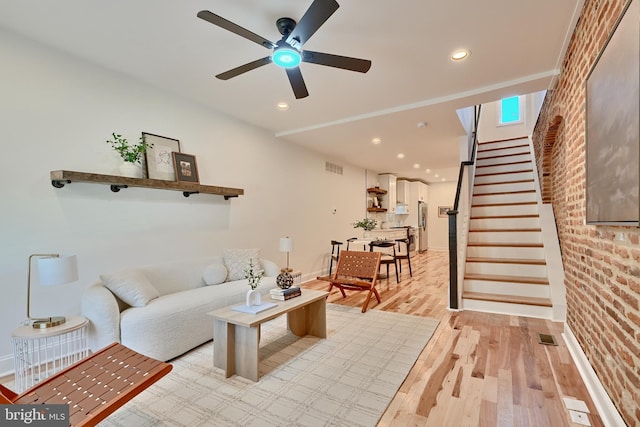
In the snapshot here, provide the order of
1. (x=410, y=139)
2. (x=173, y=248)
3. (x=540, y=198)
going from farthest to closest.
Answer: (x=410, y=139) < (x=540, y=198) < (x=173, y=248)

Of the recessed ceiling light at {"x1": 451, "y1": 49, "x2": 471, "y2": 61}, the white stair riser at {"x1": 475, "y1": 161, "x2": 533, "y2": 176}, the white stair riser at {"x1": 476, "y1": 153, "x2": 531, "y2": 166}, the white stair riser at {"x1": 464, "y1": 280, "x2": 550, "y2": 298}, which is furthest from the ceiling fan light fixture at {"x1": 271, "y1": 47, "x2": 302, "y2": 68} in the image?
the white stair riser at {"x1": 476, "y1": 153, "x2": 531, "y2": 166}

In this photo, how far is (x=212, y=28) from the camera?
2.39 meters

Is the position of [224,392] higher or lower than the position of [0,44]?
lower

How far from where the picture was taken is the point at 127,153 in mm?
3068

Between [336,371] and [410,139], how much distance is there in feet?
13.9

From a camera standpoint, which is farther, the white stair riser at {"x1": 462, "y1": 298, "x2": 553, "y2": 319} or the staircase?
the staircase

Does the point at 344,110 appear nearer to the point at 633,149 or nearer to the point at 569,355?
the point at 633,149

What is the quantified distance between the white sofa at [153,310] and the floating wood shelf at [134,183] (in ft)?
2.88

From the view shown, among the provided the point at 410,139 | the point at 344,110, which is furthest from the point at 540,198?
the point at 344,110

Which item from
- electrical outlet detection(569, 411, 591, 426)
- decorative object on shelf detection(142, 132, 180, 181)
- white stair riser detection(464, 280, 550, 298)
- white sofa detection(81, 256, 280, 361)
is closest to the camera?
electrical outlet detection(569, 411, 591, 426)

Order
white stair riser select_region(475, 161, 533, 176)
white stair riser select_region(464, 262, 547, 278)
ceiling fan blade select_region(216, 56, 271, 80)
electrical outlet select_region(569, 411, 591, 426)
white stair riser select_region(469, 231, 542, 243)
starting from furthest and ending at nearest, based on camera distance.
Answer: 1. white stair riser select_region(475, 161, 533, 176)
2. white stair riser select_region(469, 231, 542, 243)
3. white stair riser select_region(464, 262, 547, 278)
4. ceiling fan blade select_region(216, 56, 271, 80)
5. electrical outlet select_region(569, 411, 591, 426)

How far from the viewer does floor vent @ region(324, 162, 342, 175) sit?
6573 millimetres

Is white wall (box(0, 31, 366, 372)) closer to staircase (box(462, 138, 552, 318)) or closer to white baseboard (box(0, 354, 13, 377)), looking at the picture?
white baseboard (box(0, 354, 13, 377))

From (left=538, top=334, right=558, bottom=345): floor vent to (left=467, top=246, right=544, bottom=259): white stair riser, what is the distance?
154 cm
